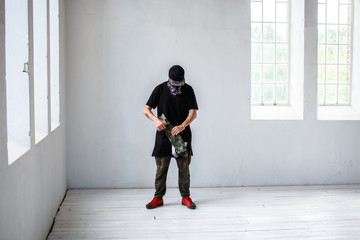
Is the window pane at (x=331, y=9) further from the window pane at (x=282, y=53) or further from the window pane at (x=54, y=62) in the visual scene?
the window pane at (x=54, y=62)

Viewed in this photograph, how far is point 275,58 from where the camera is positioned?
5840mm

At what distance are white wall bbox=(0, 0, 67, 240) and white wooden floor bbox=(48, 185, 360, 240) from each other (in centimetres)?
29

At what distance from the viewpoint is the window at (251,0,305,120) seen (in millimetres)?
5738

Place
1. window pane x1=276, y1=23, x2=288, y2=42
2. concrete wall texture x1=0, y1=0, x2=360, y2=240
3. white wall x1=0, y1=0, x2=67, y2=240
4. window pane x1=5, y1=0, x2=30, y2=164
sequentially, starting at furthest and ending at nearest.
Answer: window pane x1=276, y1=23, x2=288, y2=42
concrete wall texture x1=0, y1=0, x2=360, y2=240
window pane x1=5, y1=0, x2=30, y2=164
white wall x1=0, y1=0, x2=67, y2=240

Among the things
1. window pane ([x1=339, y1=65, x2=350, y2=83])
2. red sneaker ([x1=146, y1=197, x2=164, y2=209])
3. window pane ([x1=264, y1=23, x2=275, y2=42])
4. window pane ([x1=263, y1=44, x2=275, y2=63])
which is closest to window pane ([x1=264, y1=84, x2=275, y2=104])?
window pane ([x1=263, y1=44, x2=275, y2=63])

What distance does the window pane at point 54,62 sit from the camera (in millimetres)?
4414

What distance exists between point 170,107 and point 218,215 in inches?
47.9

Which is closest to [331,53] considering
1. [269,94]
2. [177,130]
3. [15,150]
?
[269,94]

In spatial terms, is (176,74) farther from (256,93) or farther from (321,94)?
(321,94)

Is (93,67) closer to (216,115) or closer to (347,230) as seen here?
(216,115)

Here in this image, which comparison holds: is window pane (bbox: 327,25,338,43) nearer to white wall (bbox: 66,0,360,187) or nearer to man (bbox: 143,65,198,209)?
white wall (bbox: 66,0,360,187)

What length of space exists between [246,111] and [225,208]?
61.4 inches

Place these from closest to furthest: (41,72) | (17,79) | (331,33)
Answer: (17,79) → (41,72) → (331,33)

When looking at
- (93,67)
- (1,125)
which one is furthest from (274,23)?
(1,125)
